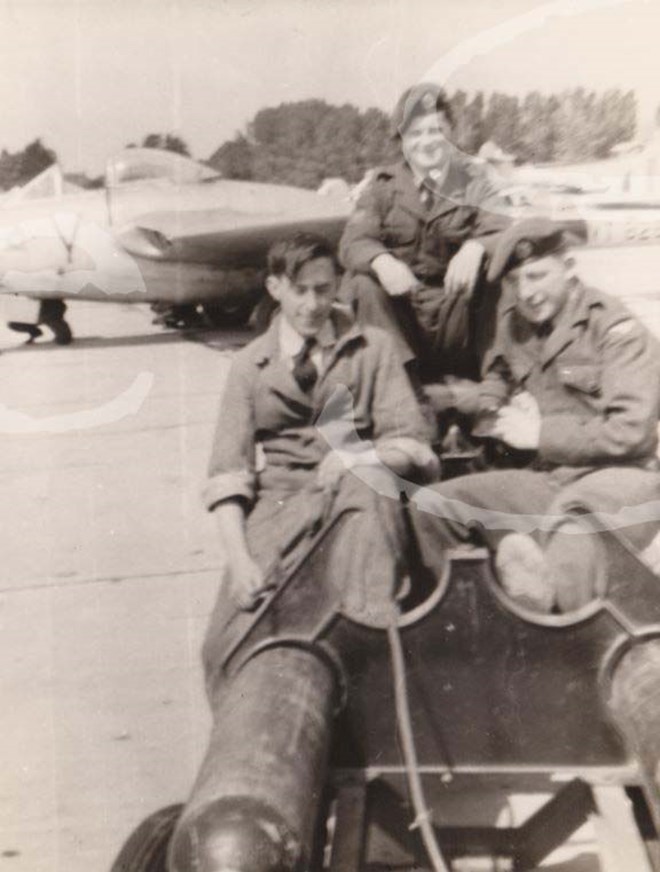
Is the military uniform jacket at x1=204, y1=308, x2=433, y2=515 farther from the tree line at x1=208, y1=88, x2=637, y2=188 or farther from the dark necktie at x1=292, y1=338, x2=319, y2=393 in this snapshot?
the tree line at x1=208, y1=88, x2=637, y2=188

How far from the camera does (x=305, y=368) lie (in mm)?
1949

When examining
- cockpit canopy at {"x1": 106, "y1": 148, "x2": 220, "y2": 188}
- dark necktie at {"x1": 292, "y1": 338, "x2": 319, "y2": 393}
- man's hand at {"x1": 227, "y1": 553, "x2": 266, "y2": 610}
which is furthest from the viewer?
cockpit canopy at {"x1": 106, "y1": 148, "x2": 220, "y2": 188}

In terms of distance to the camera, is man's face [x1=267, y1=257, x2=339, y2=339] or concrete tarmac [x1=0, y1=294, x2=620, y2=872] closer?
man's face [x1=267, y1=257, x2=339, y2=339]

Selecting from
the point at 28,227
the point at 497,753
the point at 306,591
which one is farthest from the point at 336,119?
the point at 28,227

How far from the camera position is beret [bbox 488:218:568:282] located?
199cm

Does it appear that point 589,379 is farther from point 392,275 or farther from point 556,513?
point 392,275

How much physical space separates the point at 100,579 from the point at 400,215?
1.55 meters

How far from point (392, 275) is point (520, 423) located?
0.45m

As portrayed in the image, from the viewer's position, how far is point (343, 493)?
175 cm

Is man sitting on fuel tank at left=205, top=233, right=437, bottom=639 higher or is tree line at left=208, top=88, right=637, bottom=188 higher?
tree line at left=208, top=88, right=637, bottom=188

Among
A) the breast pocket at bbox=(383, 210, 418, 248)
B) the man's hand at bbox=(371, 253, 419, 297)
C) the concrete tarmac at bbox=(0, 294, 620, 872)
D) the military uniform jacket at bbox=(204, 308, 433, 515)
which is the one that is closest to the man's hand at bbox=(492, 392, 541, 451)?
the military uniform jacket at bbox=(204, 308, 433, 515)

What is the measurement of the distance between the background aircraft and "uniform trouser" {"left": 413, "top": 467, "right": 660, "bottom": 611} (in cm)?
325

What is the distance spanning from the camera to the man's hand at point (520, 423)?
205 centimetres

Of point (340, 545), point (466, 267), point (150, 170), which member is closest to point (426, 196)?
point (466, 267)
